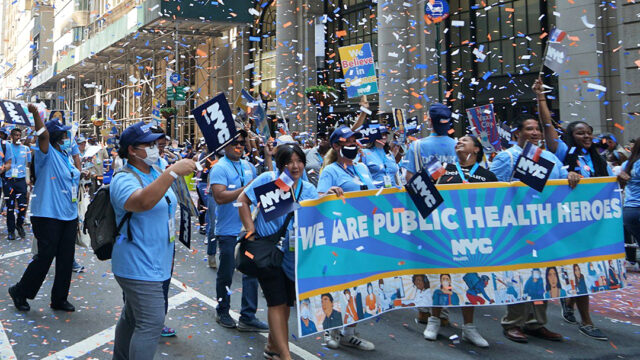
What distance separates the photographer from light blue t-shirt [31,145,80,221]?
6371mm

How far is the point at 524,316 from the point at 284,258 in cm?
253

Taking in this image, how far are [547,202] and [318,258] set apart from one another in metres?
2.40

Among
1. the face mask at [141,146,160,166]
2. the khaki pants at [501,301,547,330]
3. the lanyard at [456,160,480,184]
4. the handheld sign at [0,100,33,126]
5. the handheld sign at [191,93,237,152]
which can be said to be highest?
the handheld sign at [0,100,33,126]

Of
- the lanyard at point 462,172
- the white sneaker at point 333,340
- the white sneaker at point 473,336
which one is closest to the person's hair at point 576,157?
the lanyard at point 462,172

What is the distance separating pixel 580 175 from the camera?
5727mm

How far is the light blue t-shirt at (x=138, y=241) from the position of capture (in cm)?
381

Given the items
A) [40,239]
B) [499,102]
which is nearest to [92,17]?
[499,102]

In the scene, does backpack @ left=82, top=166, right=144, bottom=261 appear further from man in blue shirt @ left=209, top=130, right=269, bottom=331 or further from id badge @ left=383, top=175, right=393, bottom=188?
id badge @ left=383, top=175, right=393, bottom=188

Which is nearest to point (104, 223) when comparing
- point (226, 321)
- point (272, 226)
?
point (272, 226)

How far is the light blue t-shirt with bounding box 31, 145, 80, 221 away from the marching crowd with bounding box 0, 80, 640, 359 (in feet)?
0.04

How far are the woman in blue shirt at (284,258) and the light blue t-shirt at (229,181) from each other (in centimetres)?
122

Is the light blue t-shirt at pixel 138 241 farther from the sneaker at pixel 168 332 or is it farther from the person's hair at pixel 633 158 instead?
the person's hair at pixel 633 158

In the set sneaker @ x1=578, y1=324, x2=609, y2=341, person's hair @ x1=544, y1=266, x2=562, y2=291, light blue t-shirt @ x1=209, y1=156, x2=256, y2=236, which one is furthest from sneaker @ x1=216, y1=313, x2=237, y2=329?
sneaker @ x1=578, y1=324, x2=609, y2=341

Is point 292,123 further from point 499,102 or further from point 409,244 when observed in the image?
point 409,244
